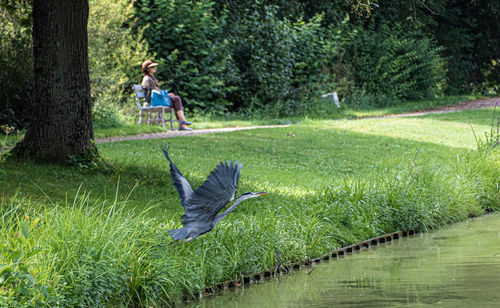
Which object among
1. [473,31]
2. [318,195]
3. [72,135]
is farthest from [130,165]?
[473,31]

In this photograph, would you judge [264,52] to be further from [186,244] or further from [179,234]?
[179,234]

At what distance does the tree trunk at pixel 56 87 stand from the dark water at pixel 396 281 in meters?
4.58

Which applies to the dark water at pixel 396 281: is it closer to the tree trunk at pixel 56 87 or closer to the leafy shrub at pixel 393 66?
the tree trunk at pixel 56 87

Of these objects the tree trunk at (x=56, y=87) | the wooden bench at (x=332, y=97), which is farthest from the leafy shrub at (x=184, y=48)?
the tree trunk at (x=56, y=87)

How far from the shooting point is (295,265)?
7812 mm

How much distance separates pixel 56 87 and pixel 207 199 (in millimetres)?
5064

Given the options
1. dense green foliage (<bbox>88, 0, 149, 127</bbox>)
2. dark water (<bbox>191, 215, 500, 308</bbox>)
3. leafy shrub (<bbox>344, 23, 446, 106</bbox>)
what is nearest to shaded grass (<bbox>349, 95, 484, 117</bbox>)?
leafy shrub (<bbox>344, 23, 446, 106</bbox>)

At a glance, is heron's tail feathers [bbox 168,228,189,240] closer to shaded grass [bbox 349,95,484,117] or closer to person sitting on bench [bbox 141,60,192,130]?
person sitting on bench [bbox 141,60,192,130]

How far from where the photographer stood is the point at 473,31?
120 feet

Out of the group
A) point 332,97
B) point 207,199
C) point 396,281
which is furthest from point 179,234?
point 332,97

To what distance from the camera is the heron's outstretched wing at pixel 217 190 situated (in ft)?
19.7

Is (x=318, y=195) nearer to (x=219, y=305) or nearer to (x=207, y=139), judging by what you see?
(x=219, y=305)

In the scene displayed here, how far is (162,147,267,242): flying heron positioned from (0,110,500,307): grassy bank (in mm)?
390

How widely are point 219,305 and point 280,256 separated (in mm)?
1308
